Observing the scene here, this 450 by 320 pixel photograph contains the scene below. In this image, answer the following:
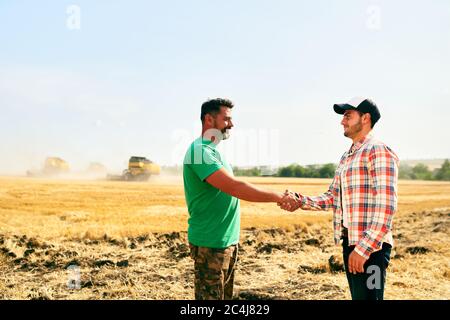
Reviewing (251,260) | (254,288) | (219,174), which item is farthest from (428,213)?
(219,174)

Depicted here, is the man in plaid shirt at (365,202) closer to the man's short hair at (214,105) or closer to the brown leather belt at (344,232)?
the brown leather belt at (344,232)

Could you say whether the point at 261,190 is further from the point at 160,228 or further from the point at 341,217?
the point at 160,228

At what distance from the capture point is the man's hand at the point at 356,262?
138 inches

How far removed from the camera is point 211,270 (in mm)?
3816

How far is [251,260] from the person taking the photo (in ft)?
33.5

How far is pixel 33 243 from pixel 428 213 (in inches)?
769

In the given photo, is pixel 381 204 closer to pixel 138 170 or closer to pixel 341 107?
pixel 341 107

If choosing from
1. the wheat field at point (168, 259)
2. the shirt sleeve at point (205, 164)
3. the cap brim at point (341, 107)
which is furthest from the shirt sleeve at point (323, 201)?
the wheat field at point (168, 259)

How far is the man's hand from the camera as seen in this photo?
3.51 metres

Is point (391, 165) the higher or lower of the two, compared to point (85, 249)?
higher

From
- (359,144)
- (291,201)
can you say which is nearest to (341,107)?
(359,144)

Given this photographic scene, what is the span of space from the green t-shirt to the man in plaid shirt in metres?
1.15

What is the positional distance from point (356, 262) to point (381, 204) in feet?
1.90

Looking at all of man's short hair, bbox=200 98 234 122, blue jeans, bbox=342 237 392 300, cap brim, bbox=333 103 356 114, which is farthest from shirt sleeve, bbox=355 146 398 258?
man's short hair, bbox=200 98 234 122
